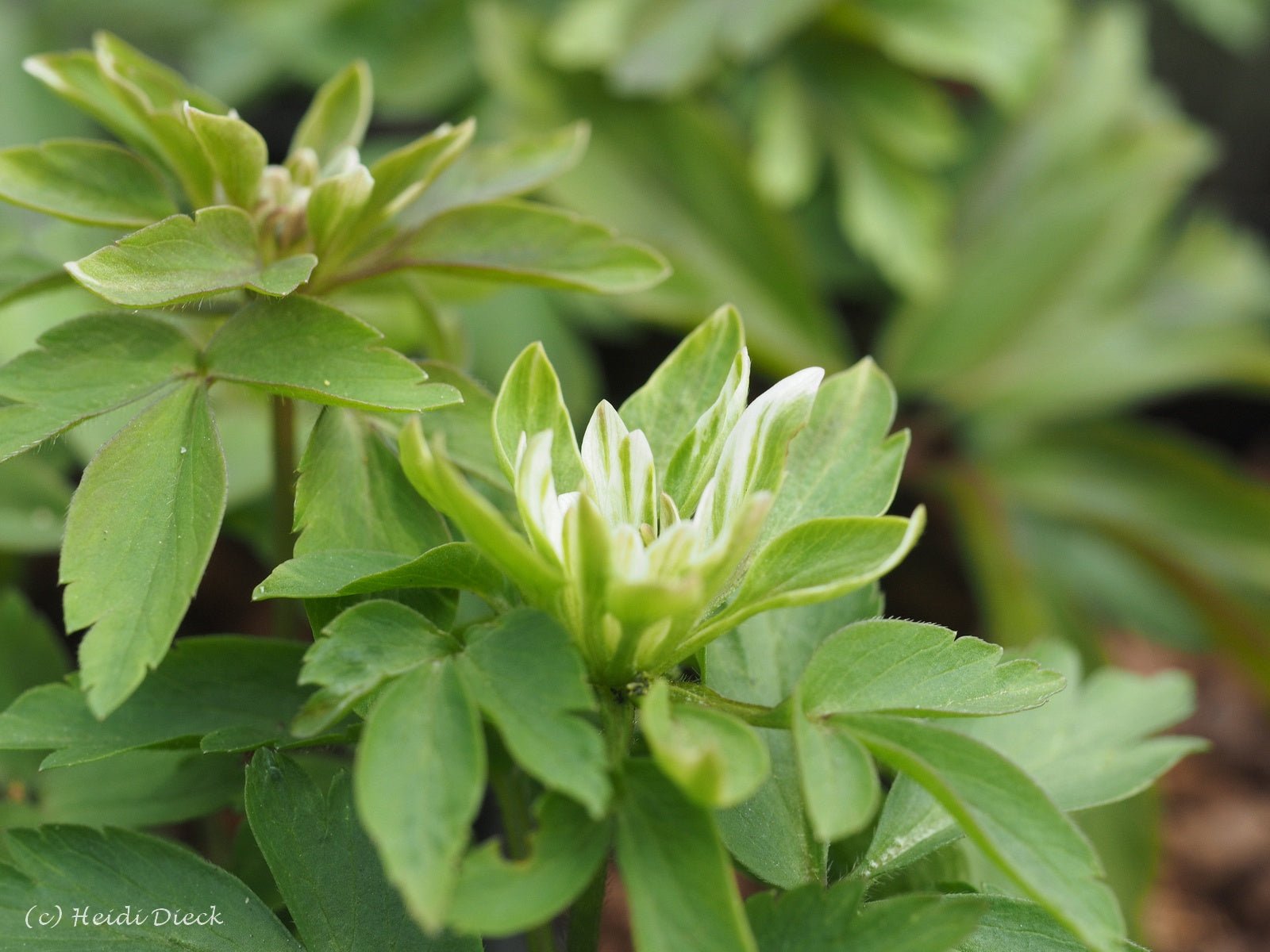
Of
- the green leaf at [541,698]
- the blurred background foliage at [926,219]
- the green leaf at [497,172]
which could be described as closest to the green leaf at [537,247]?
the green leaf at [497,172]

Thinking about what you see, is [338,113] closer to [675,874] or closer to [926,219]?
[675,874]

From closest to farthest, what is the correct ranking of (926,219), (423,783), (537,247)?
(423,783), (537,247), (926,219)

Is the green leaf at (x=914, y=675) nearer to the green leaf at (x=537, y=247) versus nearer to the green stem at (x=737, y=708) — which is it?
the green stem at (x=737, y=708)

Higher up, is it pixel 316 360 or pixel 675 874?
pixel 316 360

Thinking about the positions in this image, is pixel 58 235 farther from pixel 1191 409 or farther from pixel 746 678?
pixel 1191 409

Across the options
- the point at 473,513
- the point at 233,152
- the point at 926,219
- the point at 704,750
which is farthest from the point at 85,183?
the point at 926,219
